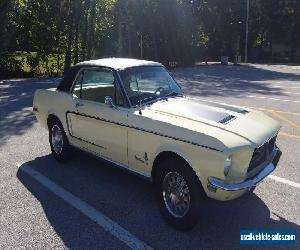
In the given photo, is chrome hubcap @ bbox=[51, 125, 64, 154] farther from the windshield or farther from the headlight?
the headlight

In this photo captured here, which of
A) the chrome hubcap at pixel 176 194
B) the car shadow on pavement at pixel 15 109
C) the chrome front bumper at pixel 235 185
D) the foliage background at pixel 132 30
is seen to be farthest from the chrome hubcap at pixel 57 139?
the foliage background at pixel 132 30

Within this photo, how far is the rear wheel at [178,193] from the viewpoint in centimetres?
400

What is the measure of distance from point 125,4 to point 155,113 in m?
25.6

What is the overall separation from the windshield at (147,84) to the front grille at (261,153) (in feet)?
5.22

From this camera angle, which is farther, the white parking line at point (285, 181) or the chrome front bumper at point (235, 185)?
the white parking line at point (285, 181)

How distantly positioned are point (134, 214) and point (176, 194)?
670 millimetres

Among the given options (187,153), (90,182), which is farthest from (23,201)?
(187,153)

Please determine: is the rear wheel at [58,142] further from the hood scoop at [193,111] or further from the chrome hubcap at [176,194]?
the chrome hubcap at [176,194]

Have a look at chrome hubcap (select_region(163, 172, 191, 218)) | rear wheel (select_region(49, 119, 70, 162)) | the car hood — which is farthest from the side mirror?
rear wheel (select_region(49, 119, 70, 162))

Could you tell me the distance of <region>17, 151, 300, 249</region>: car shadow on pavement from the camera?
4035mm

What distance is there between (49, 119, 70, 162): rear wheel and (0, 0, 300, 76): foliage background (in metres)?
16.3

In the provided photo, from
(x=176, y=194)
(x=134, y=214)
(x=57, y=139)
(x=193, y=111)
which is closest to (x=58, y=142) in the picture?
(x=57, y=139)

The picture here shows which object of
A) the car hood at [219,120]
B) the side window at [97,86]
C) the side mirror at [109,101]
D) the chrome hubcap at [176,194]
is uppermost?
the side window at [97,86]

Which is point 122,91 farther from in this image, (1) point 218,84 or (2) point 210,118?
(1) point 218,84
